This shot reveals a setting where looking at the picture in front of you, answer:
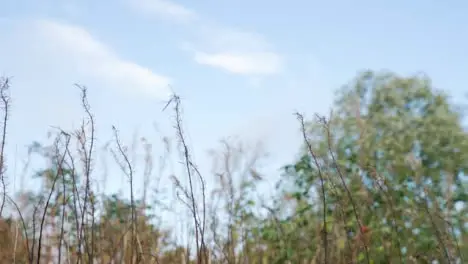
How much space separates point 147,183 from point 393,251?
1822 millimetres

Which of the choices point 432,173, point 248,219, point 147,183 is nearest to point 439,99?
point 432,173

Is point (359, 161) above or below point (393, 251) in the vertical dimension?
above

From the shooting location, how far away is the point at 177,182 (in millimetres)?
3209

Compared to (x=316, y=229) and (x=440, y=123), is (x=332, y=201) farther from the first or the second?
(x=440, y=123)

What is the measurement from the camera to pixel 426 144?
5.54 m

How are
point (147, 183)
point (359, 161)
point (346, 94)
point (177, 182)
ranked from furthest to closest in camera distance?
1. point (346, 94)
2. point (359, 161)
3. point (147, 183)
4. point (177, 182)

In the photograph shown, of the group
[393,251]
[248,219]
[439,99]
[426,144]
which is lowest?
[393,251]

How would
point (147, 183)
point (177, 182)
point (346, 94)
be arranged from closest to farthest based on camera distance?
point (177, 182)
point (147, 183)
point (346, 94)

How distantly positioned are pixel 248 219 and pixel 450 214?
1.52 metres

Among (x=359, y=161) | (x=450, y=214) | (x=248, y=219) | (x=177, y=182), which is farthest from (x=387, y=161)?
(x=177, y=182)

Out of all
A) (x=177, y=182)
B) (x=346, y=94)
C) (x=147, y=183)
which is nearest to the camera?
(x=177, y=182)

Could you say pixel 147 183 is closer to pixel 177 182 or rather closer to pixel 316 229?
pixel 316 229

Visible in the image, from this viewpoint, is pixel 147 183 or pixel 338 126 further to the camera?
pixel 338 126

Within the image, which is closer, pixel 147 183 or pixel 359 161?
pixel 147 183
